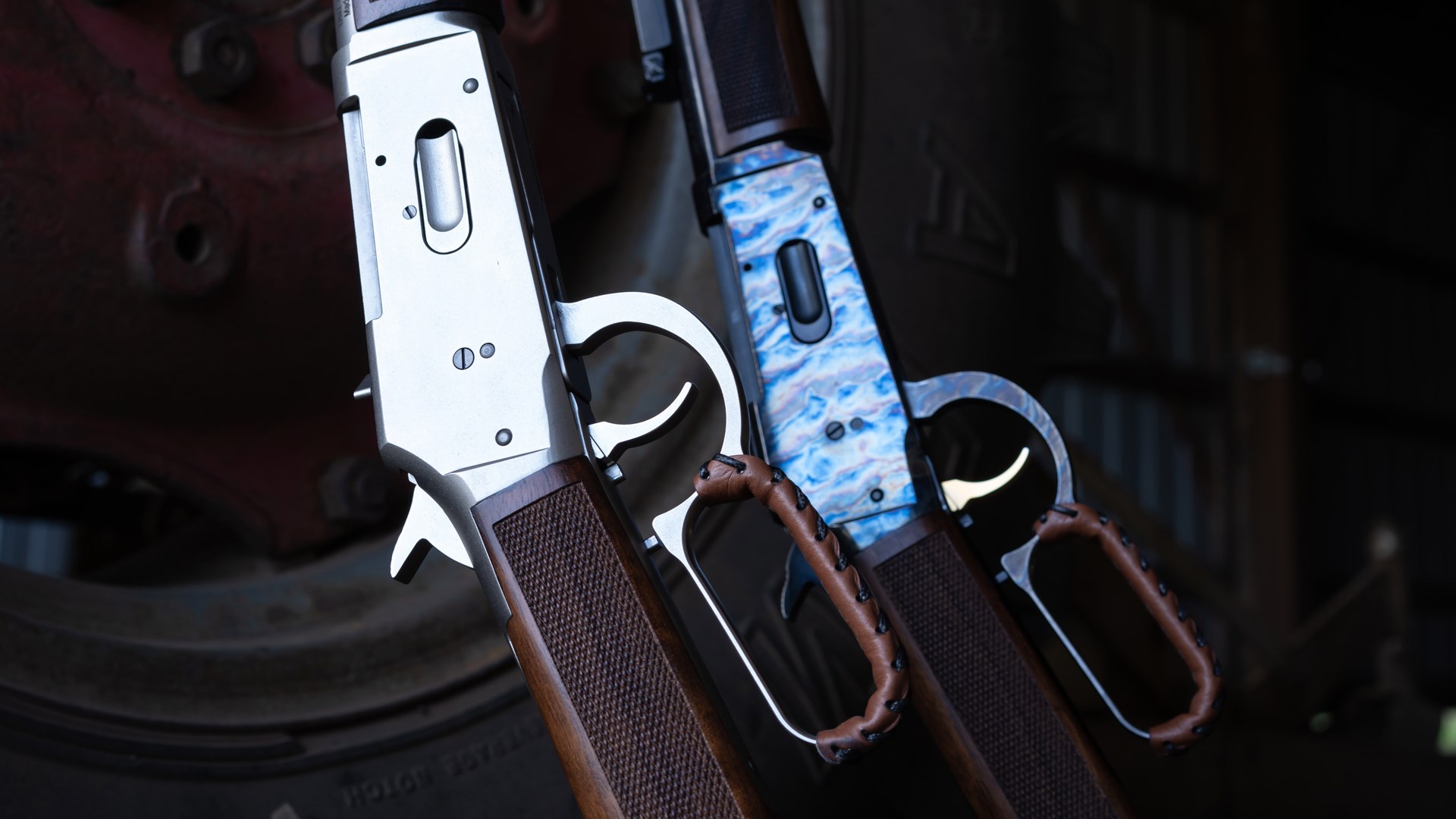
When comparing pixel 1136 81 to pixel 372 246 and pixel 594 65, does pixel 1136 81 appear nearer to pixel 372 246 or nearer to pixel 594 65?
pixel 594 65

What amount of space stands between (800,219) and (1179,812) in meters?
0.93

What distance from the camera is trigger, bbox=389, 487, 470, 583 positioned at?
636 mm

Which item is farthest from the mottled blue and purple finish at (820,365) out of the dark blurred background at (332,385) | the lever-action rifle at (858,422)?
the dark blurred background at (332,385)

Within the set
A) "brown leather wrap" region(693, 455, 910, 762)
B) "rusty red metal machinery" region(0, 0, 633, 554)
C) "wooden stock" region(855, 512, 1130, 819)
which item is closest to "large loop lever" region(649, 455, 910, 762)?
"brown leather wrap" region(693, 455, 910, 762)

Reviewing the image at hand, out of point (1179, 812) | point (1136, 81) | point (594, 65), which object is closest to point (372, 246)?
point (594, 65)

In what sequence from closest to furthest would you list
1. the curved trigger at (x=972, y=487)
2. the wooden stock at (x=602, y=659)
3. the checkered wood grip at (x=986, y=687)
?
the wooden stock at (x=602, y=659) → the checkered wood grip at (x=986, y=687) → the curved trigger at (x=972, y=487)

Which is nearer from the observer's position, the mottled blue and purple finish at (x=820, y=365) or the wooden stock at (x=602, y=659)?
the wooden stock at (x=602, y=659)

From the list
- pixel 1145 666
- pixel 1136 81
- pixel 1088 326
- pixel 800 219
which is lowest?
pixel 1145 666

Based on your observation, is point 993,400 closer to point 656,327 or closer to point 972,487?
point 972,487

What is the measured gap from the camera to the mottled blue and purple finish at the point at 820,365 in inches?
30.2

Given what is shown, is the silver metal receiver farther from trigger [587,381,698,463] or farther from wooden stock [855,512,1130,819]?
wooden stock [855,512,1130,819]

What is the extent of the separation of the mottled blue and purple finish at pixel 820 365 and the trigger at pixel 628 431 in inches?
6.2

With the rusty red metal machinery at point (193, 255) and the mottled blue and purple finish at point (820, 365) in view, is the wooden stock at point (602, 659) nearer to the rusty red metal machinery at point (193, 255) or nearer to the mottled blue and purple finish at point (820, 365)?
the mottled blue and purple finish at point (820, 365)

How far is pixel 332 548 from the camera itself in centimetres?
93
